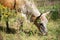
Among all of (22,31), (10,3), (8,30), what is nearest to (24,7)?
(10,3)

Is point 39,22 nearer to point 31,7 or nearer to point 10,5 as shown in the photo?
point 31,7

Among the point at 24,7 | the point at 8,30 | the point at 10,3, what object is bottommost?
the point at 8,30

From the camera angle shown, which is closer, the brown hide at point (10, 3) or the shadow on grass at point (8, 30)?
the brown hide at point (10, 3)

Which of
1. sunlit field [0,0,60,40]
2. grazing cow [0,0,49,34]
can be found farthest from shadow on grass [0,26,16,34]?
grazing cow [0,0,49,34]

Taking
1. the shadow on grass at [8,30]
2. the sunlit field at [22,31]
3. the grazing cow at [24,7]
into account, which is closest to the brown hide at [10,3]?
the grazing cow at [24,7]

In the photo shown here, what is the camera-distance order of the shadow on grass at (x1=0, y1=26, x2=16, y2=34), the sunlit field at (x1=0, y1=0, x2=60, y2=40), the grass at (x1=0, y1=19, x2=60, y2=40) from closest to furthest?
the sunlit field at (x1=0, y1=0, x2=60, y2=40) → the grass at (x1=0, y1=19, x2=60, y2=40) → the shadow on grass at (x1=0, y1=26, x2=16, y2=34)

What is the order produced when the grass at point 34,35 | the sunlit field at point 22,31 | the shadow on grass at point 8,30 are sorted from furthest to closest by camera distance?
the shadow on grass at point 8,30
the grass at point 34,35
the sunlit field at point 22,31

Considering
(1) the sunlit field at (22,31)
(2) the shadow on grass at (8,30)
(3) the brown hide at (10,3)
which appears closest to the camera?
(1) the sunlit field at (22,31)

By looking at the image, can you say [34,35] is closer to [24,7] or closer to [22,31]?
[22,31]

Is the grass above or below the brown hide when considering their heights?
below

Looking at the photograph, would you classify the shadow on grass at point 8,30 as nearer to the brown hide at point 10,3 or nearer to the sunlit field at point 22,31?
the sunlit field at point 22,31

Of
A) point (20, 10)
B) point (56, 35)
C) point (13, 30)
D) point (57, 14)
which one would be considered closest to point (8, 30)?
point (13, 30)

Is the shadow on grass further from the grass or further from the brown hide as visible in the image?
the brown hide

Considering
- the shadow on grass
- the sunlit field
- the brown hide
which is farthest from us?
the shadow on grass
